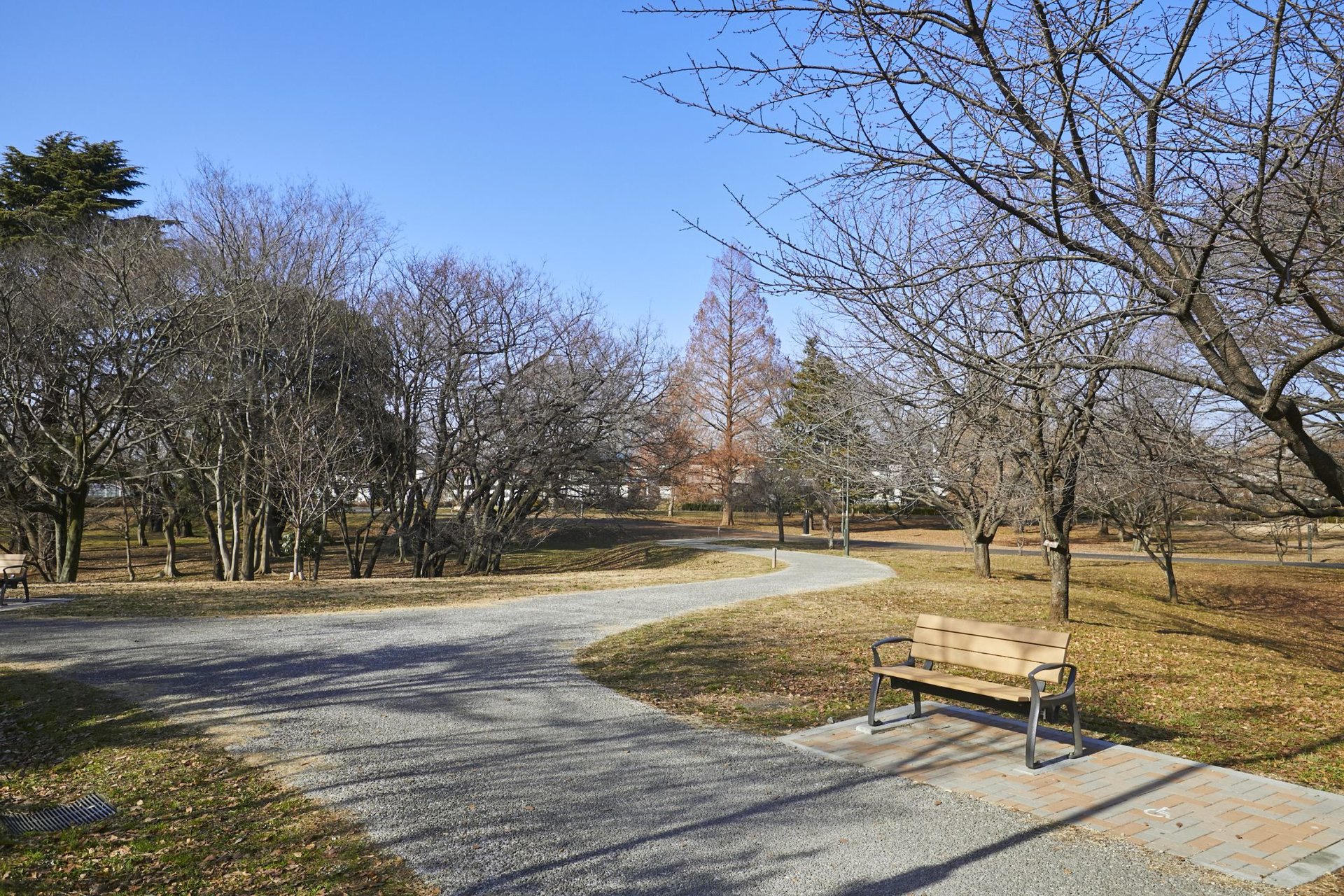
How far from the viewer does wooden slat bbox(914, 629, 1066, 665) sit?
19.9 ft

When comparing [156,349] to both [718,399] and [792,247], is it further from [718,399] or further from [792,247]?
[718,399]

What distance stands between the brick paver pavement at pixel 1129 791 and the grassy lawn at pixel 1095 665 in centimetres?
54

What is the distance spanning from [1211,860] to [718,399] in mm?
38459

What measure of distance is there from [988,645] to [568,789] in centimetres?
327

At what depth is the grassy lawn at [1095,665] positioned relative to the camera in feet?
22.7

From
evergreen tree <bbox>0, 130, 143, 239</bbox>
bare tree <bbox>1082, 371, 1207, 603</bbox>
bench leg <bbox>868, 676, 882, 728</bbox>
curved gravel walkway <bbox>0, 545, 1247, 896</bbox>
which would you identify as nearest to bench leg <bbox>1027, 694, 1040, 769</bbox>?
curved gravel walkway <bbox>0, 545, 1247, 896</bbox>

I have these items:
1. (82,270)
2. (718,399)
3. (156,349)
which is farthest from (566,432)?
(718,399)

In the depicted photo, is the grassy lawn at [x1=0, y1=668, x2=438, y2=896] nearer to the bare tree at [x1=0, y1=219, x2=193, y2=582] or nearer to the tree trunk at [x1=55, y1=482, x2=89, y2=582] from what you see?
the bare tree at [x1=0, y1=219, x2=193, y2=582]

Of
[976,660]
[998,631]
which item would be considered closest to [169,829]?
[976,660]

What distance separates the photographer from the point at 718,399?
42.5 metres

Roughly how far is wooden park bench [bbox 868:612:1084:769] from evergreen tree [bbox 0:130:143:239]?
96.7ft

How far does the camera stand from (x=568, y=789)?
5266 millimetres

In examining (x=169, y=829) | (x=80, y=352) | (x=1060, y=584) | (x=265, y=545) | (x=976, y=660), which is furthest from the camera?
(x=265, y=545)

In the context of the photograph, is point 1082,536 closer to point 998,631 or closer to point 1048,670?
point 998,631
